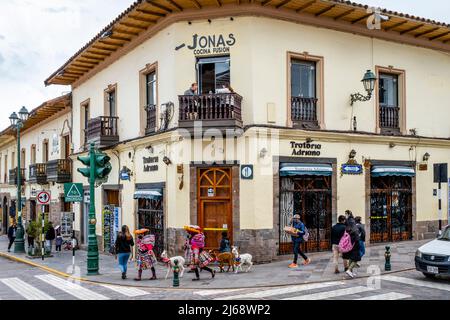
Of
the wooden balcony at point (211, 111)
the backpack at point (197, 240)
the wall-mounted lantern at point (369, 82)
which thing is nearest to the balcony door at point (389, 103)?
the wall-mounted lantern at point (369, 82)

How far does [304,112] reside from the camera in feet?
56.9

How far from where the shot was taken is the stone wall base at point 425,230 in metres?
19.8

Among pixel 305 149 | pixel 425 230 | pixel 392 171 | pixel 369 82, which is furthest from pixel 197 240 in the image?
pixel 425 230

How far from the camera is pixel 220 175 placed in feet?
54.0

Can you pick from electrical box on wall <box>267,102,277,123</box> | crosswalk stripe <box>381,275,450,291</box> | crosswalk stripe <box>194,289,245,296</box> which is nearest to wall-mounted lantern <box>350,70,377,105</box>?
electrical box on wall <box>267,102,277,123</box>

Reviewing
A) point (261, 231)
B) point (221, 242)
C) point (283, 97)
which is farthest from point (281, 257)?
point (283, 97)

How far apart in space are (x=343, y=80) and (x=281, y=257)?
6.51m

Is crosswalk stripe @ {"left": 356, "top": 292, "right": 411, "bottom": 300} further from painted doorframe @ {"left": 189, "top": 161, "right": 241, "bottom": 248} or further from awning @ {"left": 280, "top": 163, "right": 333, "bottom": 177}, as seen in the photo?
awning @ {"left": 280, "top": 163, "right": 333, "bottom": 177}

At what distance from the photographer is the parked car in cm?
1212

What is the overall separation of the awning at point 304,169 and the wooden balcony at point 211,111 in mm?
2151

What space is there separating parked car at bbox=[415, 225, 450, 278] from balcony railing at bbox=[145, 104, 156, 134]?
33.0 feet

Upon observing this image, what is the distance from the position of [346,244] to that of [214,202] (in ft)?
15.6

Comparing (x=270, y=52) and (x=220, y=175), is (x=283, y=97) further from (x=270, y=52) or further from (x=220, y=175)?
(x=220, y=175)
